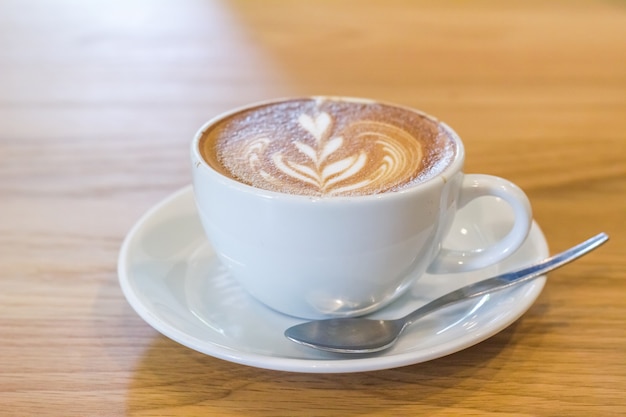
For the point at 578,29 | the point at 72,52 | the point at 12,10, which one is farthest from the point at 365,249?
the point at 12,10

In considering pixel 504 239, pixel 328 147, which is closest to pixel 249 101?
pixel 328 147

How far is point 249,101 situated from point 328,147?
1.96 feet

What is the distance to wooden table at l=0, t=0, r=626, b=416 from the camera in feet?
1.77

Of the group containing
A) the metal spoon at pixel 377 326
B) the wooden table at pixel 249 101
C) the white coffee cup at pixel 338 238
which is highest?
the white coffee cup at pixel 338 238

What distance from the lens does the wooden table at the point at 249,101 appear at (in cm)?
54

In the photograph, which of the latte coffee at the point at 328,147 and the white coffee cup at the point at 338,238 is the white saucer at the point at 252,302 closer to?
the white coffee cup at the point at 338,238

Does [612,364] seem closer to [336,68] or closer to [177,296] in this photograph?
[177,296]

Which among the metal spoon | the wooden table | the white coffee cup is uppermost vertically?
the white coffee cup

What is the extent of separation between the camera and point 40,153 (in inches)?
40.1

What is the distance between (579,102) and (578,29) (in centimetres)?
53

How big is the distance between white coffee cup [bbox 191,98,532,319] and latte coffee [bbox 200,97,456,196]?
3cm

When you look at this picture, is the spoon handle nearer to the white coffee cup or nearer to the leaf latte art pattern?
the white coffee cup

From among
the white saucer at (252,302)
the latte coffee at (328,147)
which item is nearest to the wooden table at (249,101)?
the white saucer at (252,302)

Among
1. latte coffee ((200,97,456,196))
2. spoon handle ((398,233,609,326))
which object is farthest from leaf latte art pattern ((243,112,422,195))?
spoon handle ((398,233,609,326))
